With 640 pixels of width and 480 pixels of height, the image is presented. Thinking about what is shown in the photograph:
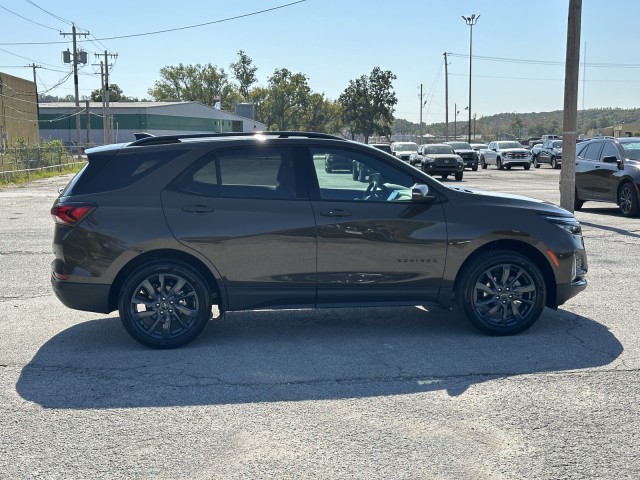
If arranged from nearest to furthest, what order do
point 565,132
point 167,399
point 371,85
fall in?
1. point 167,399
2. point 565,132
3. point 371,85

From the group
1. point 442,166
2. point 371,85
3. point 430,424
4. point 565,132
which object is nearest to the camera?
point 430,424

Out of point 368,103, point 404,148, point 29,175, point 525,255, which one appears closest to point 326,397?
point 525,255

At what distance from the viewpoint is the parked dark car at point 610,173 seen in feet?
54.4

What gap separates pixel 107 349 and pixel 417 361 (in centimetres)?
Answer: 268

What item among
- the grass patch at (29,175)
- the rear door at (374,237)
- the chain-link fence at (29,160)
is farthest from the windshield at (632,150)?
the chain-link fence at (29,160)

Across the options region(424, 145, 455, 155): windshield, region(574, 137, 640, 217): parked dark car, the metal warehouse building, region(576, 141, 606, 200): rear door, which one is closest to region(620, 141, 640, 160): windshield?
region(574, 137, 640, 217): parked dark car

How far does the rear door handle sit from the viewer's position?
21.0 feet

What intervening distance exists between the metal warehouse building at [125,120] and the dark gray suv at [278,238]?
7460 cm

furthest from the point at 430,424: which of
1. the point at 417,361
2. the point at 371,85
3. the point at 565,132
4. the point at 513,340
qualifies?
the point at 371,85

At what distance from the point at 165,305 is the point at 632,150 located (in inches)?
553

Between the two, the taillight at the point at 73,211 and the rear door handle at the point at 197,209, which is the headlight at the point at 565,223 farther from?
the taillight at the point at 73,211

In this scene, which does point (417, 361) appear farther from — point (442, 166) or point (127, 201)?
point (442, 166)

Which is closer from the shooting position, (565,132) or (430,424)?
(430,424)

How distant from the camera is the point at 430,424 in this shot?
4.71 meters
